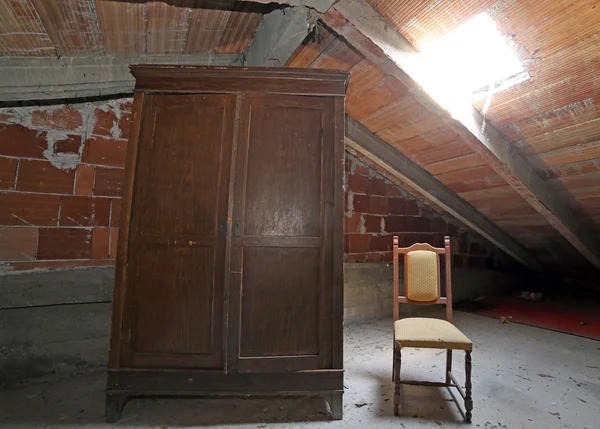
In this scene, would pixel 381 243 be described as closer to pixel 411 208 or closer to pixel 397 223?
pixel 397 223

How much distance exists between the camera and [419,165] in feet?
10.1

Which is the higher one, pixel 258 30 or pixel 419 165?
pixel 258 30

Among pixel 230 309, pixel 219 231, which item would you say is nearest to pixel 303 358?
pixel 230 309

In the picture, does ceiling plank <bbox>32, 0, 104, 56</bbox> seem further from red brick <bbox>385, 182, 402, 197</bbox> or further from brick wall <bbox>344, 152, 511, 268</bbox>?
red brick <bbox>385, 182, 402, 197</bbox>

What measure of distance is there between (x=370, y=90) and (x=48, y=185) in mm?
2433

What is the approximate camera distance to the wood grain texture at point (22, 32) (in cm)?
148

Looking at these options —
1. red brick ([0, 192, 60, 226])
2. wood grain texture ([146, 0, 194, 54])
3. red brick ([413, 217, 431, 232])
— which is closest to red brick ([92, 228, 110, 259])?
red brick ([0, 192, 60, 226])

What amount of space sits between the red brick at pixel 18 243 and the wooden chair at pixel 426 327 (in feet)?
8.00

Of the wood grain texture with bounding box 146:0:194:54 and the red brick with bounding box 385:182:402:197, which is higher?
the wood grain texture with bounding box 146:0:194:54

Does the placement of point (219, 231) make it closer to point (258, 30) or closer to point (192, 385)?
point (192, 385)

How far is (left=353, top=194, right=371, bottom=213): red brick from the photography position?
11.3ft

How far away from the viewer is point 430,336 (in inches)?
65.1

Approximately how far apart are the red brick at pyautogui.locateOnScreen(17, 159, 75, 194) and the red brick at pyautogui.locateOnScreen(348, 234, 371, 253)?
8.53 feet

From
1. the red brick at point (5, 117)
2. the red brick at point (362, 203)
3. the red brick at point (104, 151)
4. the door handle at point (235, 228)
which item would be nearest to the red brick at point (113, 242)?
the red brick at point (104, 151)
